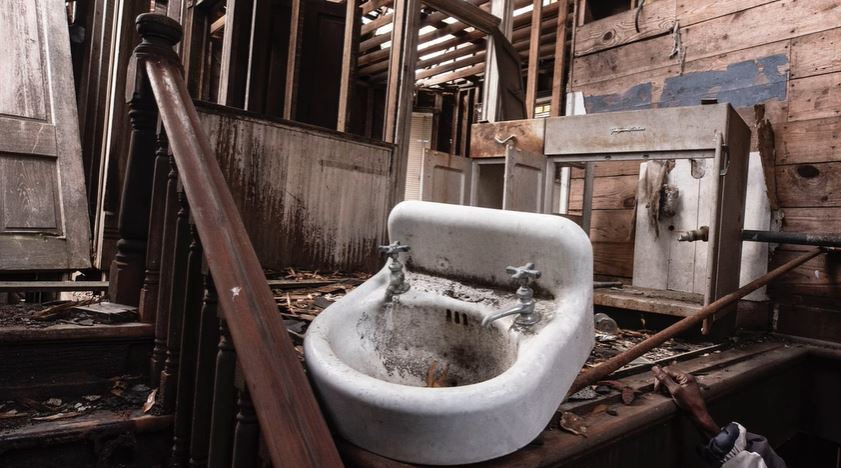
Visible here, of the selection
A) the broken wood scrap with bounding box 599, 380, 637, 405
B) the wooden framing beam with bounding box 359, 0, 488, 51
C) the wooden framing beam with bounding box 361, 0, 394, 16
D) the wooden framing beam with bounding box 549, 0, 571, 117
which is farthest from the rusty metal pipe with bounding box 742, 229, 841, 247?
the wooden framing beam with bounding box 361, 0, 394, 16

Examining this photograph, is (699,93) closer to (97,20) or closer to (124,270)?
(124,270)

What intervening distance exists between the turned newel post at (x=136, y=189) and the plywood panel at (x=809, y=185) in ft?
13.0

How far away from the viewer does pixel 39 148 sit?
3.21 m

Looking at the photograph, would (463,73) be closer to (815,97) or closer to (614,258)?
(614,258)

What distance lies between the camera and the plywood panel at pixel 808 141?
3189 mm

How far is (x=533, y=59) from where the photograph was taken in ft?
16.7

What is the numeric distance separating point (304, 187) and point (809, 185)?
12.1 feet

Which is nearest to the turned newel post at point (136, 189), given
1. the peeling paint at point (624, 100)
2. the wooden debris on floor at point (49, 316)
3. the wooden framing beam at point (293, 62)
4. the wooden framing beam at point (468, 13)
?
the wooden debris on floor at point (49, 316)

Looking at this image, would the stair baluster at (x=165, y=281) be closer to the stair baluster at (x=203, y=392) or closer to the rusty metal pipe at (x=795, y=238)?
the stair baluster at (x=203, y=392)

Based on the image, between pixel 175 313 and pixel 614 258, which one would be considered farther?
pixel 614 258

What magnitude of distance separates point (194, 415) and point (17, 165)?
2.84m

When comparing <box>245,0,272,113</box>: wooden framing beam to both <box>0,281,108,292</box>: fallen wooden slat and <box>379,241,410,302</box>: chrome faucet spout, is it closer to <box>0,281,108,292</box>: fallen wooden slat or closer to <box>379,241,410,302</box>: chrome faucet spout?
<box>0,281,108,292</box>: fallen wooden slat

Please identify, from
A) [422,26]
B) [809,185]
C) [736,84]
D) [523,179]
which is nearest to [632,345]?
[523,179]

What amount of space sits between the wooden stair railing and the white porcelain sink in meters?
0.24
